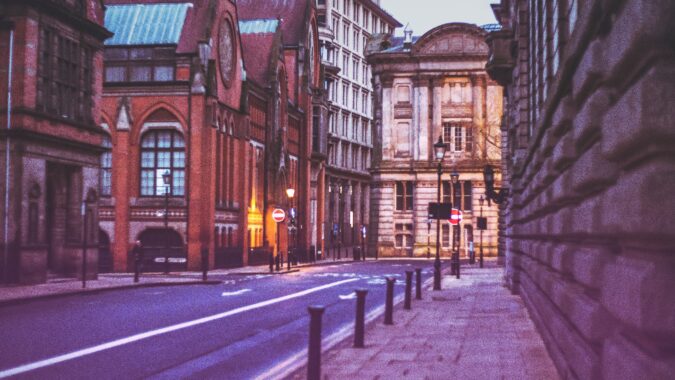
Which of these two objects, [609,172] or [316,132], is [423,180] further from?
[609,172]

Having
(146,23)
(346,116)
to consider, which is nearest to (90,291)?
(146,23)

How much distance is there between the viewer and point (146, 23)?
179ft

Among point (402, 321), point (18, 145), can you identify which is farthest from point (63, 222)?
point (402, 321)

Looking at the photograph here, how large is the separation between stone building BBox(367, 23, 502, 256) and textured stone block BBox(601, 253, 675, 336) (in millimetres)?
80149

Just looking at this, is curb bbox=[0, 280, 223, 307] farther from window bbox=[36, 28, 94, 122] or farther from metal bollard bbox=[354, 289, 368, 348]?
metal bollard bbox=[354, 289, 368, 348]

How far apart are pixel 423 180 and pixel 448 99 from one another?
7.13m

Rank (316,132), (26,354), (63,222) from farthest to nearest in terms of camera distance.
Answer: (316,132) → (63,222) → (26,354)

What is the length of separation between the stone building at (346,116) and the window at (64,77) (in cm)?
6237

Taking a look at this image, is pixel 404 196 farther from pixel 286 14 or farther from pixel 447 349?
pixel 447 349

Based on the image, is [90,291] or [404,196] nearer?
[90,291]

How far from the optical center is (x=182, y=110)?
51344 millimetres

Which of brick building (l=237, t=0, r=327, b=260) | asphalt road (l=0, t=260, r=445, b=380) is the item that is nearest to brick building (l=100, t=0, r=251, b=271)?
brick building (l=237, t=0, r=327, b=260)

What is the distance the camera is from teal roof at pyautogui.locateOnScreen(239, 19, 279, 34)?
2741 inches

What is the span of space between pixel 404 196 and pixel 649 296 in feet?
271
